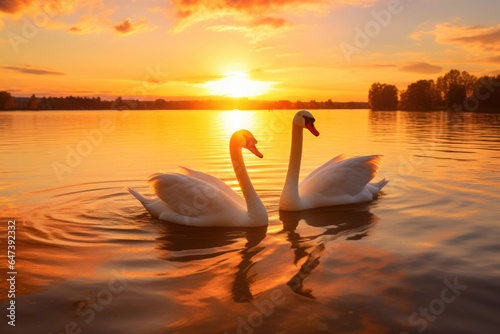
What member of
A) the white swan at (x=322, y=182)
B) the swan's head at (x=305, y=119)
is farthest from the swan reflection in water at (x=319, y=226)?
the swan's head at (x=305, y=119)

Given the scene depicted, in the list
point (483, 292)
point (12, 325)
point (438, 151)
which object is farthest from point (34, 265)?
point (438, 151)

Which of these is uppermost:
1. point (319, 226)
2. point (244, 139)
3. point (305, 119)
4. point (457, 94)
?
point (457, 94)

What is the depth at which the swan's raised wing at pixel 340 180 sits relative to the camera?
29.2 feet

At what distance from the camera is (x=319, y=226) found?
7.67 m

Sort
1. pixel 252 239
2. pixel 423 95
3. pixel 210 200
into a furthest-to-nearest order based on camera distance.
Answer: pixel 423 95 → pixel 210 200 → pixel 252 239

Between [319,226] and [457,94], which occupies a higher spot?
[457,94]

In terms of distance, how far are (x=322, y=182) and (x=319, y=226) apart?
1448 millimetres

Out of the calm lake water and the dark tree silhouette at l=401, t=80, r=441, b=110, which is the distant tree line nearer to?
the dark tree silhouette at l=401, t=80, r=441, b=110

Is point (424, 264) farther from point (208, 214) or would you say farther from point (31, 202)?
point (31, 202)

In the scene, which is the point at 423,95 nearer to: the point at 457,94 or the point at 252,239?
the point at 457,94

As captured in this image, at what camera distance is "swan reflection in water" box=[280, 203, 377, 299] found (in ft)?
18.0

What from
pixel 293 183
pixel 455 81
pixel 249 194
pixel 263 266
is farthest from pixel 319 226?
pixel 455 81

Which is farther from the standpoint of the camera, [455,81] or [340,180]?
[455,81]

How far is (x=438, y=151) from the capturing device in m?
18.7
